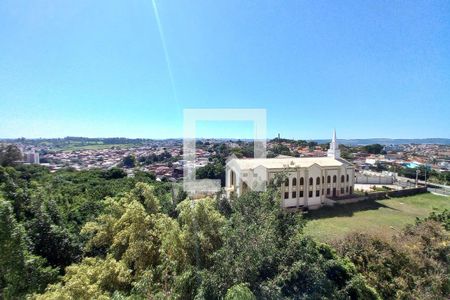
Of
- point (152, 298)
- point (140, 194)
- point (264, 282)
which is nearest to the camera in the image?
point (152, 298)

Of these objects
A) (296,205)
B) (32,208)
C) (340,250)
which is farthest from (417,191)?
(32,208)

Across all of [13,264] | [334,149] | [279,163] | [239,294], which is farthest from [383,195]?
[13,264]

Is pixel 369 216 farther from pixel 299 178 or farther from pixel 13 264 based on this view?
pixel 13 264

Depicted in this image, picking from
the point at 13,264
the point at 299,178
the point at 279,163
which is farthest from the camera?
the point at 279,163

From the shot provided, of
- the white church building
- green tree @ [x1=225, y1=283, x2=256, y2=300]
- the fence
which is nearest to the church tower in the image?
the white church building

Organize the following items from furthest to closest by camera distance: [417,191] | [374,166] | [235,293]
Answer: [374,166] < [417,191] < [235,293]

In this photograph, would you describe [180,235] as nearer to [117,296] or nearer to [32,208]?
[117,296]
